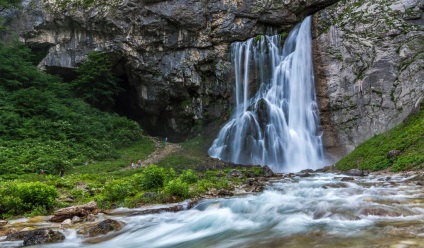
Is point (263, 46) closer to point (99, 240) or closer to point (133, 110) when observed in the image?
point (133, 110)

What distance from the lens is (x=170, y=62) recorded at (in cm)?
3266

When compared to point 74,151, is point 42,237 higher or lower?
lower

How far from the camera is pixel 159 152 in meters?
28.4

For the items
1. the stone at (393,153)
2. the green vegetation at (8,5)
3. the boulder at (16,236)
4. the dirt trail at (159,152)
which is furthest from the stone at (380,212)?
the green vegetation at (8,5)

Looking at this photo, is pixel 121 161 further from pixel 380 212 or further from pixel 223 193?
pixel 380 212

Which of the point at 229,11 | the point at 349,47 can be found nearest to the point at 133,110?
the point at 229,11

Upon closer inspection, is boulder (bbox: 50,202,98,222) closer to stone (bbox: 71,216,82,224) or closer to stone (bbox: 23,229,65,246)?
stone (bbox: 71,216,82,224)

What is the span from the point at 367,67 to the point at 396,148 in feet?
35.3

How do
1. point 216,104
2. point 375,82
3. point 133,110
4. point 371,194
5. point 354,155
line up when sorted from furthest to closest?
1. point 133,110
2. point 216,104
3. point 375,82
4. point 354,155
5. point 371,194

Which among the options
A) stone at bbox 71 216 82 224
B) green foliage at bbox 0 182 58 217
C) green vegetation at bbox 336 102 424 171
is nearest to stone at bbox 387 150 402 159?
green vegetation at bbox 336 102 424 171

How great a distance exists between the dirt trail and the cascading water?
378 centimetres

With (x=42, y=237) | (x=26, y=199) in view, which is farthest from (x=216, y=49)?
(x=42, y=237)

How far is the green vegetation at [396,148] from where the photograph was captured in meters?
14.3

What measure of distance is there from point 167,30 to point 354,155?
21.8 metres
